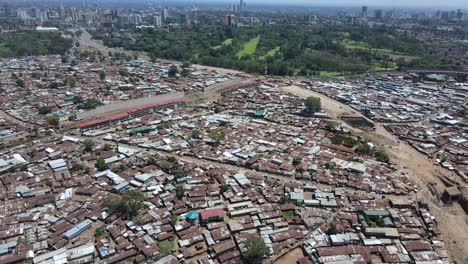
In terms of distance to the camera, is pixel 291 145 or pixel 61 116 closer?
pixel 291 145

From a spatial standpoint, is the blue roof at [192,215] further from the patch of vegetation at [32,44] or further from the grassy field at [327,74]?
the patch of vegetation at [32,44]

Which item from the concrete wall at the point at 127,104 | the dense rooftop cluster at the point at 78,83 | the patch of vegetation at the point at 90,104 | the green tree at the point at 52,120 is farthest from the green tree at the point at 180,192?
the patch of vegetation at the point at 90,104

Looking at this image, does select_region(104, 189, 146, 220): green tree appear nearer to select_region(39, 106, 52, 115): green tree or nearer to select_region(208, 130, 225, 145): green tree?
select_region(208, 130, 225, 145): green tree

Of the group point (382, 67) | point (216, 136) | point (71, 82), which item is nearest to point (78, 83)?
point (71, 82)

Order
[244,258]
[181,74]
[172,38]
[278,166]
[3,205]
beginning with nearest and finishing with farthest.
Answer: [244,258] < [3,205] < [278,166] < [181,74] < [172,38]

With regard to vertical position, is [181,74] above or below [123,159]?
above

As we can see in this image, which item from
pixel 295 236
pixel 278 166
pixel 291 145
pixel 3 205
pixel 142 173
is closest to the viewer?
pixel 295 236

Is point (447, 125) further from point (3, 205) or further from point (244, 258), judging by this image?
point (3, 205)

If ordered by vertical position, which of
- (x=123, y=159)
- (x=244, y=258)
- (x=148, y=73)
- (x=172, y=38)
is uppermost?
(x=172, y=38)

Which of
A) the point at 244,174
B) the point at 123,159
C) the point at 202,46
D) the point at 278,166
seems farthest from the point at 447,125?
the point at 202,46
